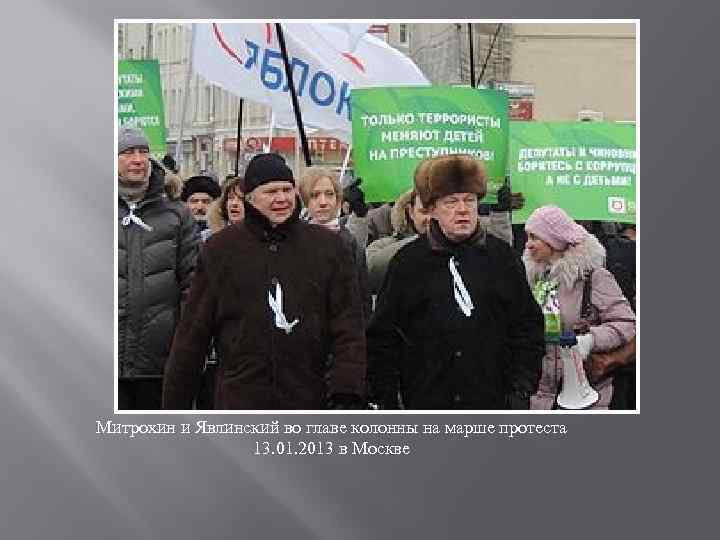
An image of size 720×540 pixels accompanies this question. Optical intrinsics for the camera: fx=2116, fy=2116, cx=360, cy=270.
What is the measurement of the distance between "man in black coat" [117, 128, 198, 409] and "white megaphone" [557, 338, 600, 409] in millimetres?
1437

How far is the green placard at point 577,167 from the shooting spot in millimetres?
7836

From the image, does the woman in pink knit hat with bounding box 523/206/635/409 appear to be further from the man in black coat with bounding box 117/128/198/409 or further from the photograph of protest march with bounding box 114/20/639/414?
the man in black coat with bounding box 117/128/198/409

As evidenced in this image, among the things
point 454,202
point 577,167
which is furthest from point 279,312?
point 577,167

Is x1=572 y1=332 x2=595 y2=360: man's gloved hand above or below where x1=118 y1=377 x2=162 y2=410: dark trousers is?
above

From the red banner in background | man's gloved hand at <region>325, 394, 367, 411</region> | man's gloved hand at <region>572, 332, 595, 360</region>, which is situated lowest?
man's gloved hand at <region>325, 394, 367, 411</region>

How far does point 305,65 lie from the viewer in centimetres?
780

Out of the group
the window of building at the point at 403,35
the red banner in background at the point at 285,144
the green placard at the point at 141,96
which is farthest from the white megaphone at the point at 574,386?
the green placard at the point at 141,96

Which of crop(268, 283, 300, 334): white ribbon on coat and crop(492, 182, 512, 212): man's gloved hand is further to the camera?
crop(492, 182, 512, 212): man's gloved hand

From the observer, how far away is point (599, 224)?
788 centimetres

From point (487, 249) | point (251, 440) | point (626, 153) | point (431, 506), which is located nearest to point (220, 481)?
point (251, 440)

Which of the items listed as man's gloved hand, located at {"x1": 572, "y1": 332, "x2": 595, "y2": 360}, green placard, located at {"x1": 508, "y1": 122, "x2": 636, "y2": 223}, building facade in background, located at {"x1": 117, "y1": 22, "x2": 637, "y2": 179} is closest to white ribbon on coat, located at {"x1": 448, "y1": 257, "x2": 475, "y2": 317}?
green placard, located at {"x1": 508, "y1": 122, "x2": 636, "y2": 223}

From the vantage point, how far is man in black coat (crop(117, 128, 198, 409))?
780 cm
